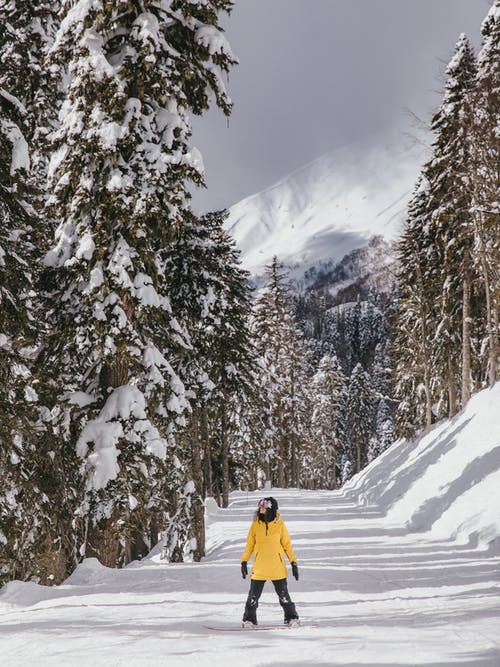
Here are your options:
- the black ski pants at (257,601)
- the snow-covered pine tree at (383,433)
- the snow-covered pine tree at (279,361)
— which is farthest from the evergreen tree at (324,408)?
the black ski pants at (257,601)

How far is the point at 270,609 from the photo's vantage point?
8219 mm

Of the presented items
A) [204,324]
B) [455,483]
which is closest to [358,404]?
[455,483]

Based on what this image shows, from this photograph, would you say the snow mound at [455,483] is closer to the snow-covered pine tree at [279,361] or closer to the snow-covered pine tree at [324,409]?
the snow-covered pine tree at [279,361]

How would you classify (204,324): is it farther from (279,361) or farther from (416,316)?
(279,361)

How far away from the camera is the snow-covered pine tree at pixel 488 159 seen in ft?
40.6

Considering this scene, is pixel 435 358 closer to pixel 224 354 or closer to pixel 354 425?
pixel 224 354

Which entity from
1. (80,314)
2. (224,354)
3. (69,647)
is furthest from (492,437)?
(69,647)

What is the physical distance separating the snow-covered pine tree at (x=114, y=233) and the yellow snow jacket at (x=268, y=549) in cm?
288

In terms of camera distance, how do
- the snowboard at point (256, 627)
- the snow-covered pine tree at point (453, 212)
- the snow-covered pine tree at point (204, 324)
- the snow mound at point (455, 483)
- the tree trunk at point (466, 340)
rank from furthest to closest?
1. the tree trunk at point (466, 340)
2. the snow-covered pine tree at point (453, 212)
3. the snow-covered pine tree at point (204, 324)
4. the snow mound at point (455, 483)
5. the snowboard at point (256, 627)

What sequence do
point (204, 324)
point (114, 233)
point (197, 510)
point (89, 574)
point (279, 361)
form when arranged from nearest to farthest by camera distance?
1. point (89, 574)
2. point (114, 233)
3. point (204, 324)
4. point (197, 510)
5. point (279, 361)

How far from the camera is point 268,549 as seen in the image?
6977 mm

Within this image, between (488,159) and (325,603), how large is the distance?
11562 millimetres

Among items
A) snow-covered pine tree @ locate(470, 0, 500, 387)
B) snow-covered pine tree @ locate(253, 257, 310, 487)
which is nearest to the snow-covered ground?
snow-covered pine tree @ locate(470, 0, 500, 387)

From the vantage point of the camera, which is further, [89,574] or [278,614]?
[89,574]
